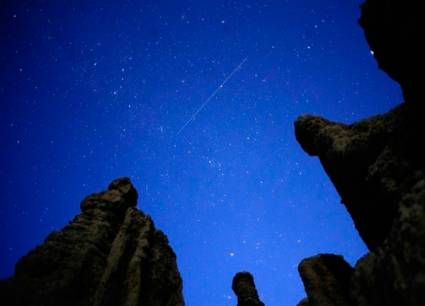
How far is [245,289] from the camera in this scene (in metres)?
20.3

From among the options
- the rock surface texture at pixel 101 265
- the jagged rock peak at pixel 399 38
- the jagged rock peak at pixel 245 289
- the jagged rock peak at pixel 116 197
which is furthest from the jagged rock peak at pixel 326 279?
the jagged rock peak at pixel 116 197

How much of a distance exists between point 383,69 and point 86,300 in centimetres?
1211

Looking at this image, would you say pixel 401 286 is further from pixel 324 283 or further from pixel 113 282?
pixel 113 282

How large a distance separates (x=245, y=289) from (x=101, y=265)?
38.1ft

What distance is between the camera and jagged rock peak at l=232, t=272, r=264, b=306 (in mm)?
19562

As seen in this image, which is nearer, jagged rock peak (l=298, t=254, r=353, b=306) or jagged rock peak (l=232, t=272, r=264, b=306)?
jagged rock peak (l=298, t=254, r=353, b=306)

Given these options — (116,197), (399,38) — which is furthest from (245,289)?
(399,38)

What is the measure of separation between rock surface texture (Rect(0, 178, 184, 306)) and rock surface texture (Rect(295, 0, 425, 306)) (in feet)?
20.3

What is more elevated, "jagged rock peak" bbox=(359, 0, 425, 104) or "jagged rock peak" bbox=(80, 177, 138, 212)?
"jagged rock peak" bbox=(80, 177, 138, 212)

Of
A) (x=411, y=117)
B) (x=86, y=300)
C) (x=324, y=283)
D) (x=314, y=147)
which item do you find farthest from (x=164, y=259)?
(x=411, y=117)

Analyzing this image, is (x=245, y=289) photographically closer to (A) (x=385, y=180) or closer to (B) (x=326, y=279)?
(B) (x=326, y=279)

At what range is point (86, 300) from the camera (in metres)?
10.6

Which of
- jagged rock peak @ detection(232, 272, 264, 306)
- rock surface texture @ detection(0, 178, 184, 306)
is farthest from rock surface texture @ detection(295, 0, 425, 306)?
jagged rock peak @ detection(232, 272, 264, 306)

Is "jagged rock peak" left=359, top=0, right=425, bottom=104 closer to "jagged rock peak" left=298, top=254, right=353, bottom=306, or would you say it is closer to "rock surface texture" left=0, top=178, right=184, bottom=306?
"jagged rock peak" left=298, top=254, right=353, bottom=306
